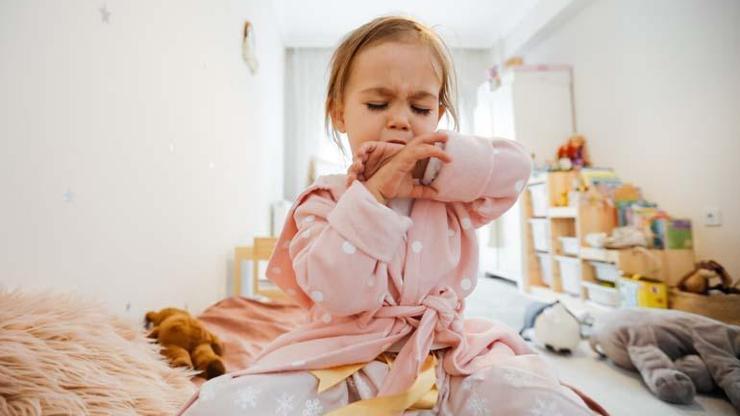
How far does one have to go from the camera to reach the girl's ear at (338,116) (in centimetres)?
70

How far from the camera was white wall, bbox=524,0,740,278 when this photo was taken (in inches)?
55.7

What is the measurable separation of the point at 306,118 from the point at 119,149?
2967mm

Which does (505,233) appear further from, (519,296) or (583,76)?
(583,76)

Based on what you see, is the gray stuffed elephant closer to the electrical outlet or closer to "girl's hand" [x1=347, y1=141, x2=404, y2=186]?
the electrical outlet

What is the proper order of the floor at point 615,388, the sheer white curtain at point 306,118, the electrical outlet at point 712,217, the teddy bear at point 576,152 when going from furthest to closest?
the sheer white curtain at point 306,118, the teddy bear at point 576,152, the electrical outlet at point 712,217, the floor at point 615,388

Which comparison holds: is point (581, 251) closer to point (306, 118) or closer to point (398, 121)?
point (398, 121)

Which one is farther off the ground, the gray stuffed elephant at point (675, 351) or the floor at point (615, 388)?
the gray stuffed elephant at point (675, 351)

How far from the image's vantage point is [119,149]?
1.06 meters

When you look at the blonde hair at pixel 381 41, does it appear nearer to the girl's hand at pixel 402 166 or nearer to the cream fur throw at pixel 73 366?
the girl's hand at pixel 402 166

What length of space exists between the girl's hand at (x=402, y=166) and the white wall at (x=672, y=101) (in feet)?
4.55

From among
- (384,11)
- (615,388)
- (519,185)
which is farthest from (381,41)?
(384,11)

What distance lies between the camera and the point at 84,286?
3.01 ft

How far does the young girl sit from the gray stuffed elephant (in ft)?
2.44

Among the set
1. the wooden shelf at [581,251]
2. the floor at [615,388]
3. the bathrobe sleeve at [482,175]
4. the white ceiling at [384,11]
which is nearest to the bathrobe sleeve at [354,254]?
the bathrobe sleeve at [482,175]
